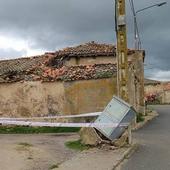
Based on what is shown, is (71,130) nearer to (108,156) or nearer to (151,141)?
(151,141)

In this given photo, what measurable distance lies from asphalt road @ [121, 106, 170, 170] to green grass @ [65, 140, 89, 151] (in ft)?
6.00

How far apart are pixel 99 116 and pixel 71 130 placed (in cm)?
600

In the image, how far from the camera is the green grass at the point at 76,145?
17236 mm

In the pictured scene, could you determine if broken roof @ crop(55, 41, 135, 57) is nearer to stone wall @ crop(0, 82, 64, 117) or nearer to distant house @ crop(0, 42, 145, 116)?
distant house @ crop(0, 42, 145, 116)

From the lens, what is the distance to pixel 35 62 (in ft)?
96.6

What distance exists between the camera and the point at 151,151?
16.7m

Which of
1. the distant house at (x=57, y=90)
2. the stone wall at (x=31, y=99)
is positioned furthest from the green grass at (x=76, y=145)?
the stone wall at (x=31, y=99)

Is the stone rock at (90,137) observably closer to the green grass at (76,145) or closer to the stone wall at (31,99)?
the green grass at (76,145)

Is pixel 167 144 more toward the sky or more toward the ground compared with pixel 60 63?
more toward the ground

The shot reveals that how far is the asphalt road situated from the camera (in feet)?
44.2

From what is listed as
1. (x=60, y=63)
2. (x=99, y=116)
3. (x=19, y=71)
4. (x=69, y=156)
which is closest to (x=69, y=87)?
(x=19, y=71)

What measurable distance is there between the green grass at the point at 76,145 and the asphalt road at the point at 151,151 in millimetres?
1828

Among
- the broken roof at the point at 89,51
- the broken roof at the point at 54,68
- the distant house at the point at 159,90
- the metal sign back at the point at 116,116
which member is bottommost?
the distant house at the point at 159,90

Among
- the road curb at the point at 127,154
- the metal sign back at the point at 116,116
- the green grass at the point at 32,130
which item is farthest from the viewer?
the green grass at the point at 32,130
